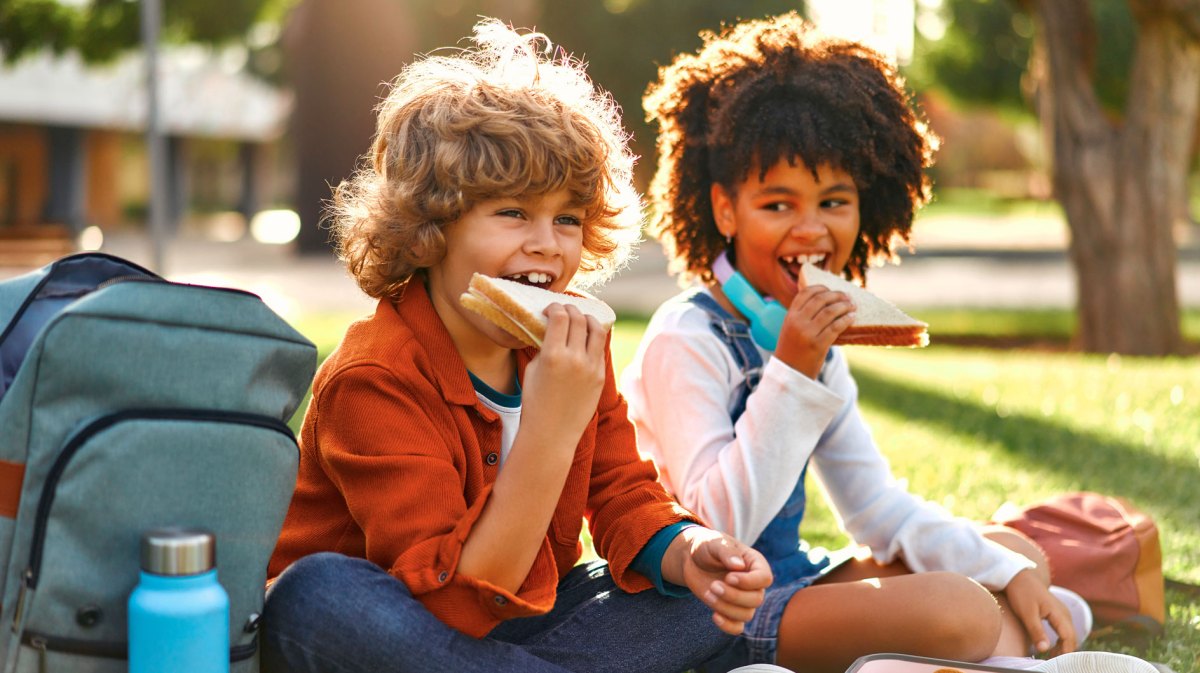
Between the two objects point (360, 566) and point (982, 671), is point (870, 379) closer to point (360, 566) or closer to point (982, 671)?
point (982, 671)

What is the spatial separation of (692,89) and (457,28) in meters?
15.0

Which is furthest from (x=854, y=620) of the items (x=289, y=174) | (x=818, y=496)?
(x=289, y=174)

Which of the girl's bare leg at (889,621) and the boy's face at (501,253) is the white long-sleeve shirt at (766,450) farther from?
the boy's face at (501,253)

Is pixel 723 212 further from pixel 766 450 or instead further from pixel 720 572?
pixel 720 572

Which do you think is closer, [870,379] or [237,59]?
[870,379]

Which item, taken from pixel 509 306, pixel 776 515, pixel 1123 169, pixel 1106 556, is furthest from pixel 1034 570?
pixel 1123 169

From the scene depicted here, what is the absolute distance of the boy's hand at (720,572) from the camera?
1.90 metres

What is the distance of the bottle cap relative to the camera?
1.59 m

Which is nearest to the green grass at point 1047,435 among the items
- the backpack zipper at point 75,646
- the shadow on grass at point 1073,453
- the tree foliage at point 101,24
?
the shadow on grass at point 1073,453

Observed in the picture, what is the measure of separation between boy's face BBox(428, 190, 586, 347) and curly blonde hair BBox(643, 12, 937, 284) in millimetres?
736

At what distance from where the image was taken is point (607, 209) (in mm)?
2266

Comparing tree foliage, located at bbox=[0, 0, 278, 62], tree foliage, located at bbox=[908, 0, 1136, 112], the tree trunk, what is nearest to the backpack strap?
the tree trunk

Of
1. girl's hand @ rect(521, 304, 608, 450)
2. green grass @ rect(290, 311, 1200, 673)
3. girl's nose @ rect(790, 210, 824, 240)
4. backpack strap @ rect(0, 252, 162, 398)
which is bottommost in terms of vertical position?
green grass @ rect(290, 311, 1200, 673)

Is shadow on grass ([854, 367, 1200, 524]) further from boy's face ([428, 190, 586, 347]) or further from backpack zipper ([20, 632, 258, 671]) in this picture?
backpack zipper ([20, 632, 258, 671])
